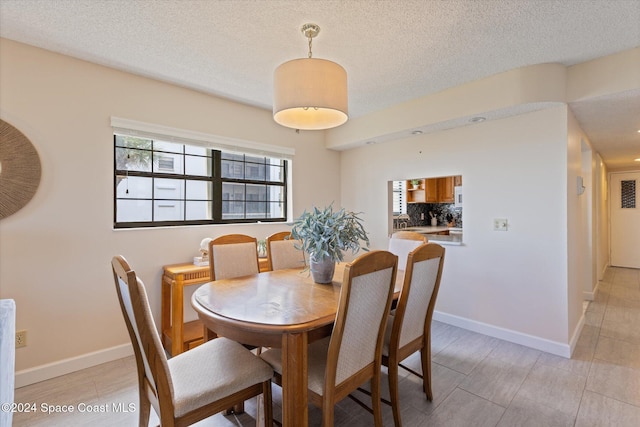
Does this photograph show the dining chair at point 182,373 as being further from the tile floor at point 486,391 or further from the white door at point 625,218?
the white door at point 625,218

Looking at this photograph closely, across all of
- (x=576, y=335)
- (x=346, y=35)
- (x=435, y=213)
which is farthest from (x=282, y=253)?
(x=435, y=213)

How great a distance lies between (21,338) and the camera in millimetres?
2188

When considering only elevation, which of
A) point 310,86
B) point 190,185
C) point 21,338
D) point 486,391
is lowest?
point 486,391

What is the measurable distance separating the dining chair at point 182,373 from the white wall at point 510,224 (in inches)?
98.3

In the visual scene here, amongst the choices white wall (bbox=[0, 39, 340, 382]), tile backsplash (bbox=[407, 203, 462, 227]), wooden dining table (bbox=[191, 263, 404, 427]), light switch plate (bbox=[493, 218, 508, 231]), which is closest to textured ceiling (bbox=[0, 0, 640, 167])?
white wall (bbox=[0, 39, 340, 382])

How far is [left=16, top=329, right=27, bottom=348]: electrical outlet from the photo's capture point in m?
2.17

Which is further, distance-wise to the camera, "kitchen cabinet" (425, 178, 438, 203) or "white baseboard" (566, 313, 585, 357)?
"kitchen cabinet" (425, 178, 438, 203)

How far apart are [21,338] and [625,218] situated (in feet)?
30.7

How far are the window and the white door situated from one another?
23.1ft

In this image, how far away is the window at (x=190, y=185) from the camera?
278 cm

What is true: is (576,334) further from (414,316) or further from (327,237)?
(327,237)

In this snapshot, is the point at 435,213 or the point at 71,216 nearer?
the point at 71,216

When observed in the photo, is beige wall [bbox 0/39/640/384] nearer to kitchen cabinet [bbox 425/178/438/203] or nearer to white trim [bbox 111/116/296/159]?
white trim [bbox 111/116/296/159]

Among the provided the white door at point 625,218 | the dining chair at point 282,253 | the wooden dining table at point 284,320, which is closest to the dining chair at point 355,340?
the wooden dining table at point 284,320
